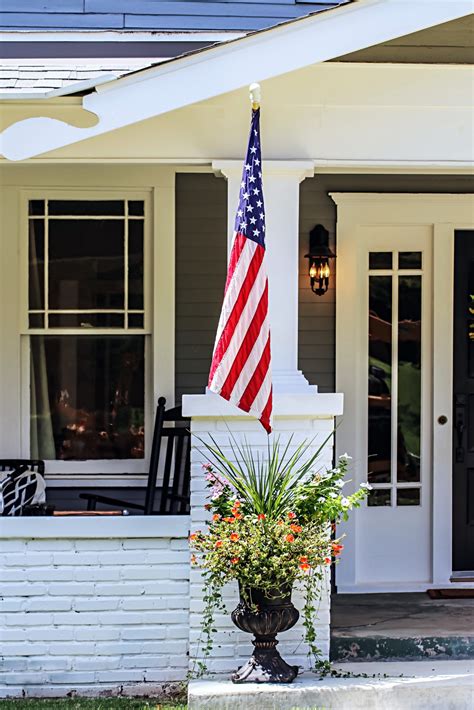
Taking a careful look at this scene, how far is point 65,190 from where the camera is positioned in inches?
241

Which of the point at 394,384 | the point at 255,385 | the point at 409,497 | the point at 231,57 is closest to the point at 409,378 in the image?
the point at 394,384

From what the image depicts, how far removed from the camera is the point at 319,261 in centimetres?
613

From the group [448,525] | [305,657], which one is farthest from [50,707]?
[448,525]

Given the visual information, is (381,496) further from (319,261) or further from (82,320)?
(82,320)

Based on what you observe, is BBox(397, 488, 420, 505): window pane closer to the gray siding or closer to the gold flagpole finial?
the gray siding

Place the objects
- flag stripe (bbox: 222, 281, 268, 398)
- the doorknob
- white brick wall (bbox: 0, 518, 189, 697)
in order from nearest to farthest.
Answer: flag stripe (bbox: 222, 281, 268, 398) < white brick wall (bbox: 0, 518, 189, 697) < the doorknob

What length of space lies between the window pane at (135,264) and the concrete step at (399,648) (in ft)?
7.58

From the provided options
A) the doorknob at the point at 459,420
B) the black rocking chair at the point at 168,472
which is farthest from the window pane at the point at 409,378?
the black rocking chair at the point at 168,472

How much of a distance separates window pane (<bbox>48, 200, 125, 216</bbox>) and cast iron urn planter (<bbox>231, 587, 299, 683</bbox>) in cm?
264

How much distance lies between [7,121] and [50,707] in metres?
2.54

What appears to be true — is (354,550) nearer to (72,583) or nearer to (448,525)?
(448,525)

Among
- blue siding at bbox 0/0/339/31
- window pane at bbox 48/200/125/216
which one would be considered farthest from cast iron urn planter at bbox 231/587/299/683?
blue siding at bbox 0/0/339/31

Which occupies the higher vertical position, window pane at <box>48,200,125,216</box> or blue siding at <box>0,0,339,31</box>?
blue siding at <box>0,0,339,31</box>

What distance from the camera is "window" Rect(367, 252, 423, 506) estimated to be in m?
6.26
